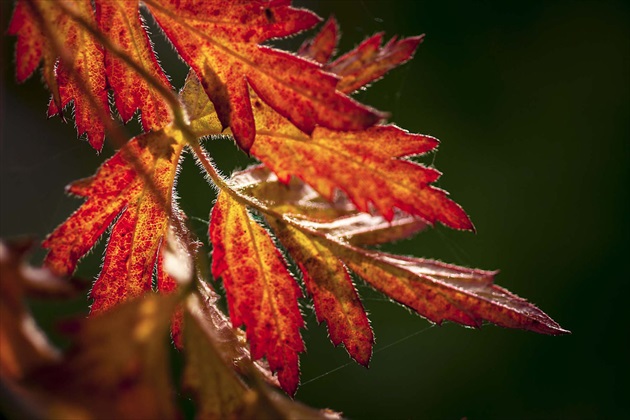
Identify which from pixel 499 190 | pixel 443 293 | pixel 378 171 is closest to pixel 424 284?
pixel 443 293

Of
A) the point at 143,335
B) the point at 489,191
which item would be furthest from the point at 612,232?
the point at 143,335

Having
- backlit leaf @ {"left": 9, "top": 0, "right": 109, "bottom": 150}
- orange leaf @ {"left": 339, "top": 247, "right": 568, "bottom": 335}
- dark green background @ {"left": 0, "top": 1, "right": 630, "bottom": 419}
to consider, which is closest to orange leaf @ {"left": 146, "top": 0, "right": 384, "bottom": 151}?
backlit leaf @ {"left": 9, "top": 0, "right": 109, "bottom": 150}

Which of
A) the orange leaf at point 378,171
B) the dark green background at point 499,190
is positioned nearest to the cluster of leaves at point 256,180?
the orange leaf at point 378,171

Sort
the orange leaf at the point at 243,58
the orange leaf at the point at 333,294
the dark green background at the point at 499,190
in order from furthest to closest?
1. the dark green background at the point at 499,190
2. the orange leaf at the point at 333,294
3. the orange leaf at the point at 243,58

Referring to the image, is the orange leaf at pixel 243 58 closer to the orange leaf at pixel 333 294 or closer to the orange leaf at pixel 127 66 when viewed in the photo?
the orange leaf at pixel 127 66

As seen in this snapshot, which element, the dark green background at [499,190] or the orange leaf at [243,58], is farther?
the dark green background at [499,190]

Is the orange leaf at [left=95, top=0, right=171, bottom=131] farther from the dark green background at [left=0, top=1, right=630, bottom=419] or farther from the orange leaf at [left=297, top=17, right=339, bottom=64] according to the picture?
the dark green background at [left=0, top=1, right=630, bottom=419]

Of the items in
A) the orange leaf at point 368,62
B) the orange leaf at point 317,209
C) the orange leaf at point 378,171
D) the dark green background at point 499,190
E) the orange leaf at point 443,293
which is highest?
the orange leaf at point 368,62

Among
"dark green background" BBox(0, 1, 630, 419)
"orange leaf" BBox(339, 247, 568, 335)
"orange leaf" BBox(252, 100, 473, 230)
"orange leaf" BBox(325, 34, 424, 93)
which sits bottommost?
"dark green background" BBox(0, 1, 630, 419)
